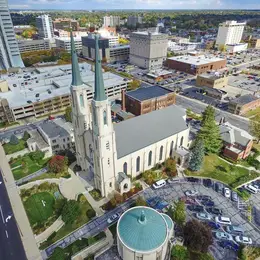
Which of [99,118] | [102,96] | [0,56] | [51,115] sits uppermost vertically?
[102,96]

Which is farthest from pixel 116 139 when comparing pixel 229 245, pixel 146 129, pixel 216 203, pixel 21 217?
pixel 229 245

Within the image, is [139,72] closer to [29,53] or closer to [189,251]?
[29,53]

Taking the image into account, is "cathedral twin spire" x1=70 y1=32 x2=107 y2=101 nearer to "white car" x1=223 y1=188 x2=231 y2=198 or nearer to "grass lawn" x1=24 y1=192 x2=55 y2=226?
"grass lawn" x1=24 y1=192 x2=55 y2=226

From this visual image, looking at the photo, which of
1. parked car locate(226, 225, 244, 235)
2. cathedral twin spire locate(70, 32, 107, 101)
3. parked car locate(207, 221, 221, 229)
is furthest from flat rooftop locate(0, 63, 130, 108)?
parked car locate(226, 225, 244, 235)

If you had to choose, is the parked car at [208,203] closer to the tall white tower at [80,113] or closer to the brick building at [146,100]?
the tall white tower at [80,113]

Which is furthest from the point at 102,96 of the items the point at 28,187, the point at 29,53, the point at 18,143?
the point at 29,53
